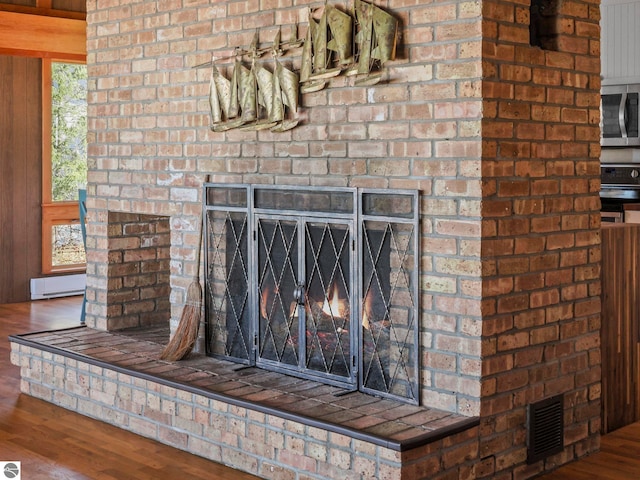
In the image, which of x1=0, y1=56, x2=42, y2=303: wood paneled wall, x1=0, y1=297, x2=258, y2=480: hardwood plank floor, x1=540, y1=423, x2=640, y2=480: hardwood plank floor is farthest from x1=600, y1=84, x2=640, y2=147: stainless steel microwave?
x1=0, y1=56, x2=42, y2=303: wood paneled wall

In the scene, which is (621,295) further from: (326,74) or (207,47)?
(207,47)

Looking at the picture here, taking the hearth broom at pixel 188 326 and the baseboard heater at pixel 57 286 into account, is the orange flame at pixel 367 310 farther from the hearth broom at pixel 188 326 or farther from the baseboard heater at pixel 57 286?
the baseboard heater at pixel 57 286

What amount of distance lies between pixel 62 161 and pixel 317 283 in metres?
5.03

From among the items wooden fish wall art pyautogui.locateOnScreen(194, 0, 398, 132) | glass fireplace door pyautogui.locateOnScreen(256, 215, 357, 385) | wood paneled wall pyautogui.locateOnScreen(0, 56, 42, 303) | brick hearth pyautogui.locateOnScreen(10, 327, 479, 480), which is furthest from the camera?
wood paneled wall pyautogui.locateOnScreen(0, 56, 42, 303)

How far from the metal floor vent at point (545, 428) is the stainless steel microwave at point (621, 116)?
3773mm

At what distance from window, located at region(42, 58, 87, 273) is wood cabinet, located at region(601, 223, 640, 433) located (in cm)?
544

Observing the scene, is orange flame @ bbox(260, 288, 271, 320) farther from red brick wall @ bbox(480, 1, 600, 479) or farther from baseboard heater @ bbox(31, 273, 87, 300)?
baseboard heater @ bbox(31, 273, 87, 300)

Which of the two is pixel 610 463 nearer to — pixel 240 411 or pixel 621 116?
pixel 240 411

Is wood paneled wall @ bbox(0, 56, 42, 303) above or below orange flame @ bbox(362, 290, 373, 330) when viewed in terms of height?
above

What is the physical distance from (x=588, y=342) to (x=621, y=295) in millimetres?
492

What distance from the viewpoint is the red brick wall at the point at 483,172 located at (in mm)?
3357

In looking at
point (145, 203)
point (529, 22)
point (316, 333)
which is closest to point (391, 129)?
point (529, 22)

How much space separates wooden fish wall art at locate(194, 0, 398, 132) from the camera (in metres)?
3.59

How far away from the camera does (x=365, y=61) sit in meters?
3.61
